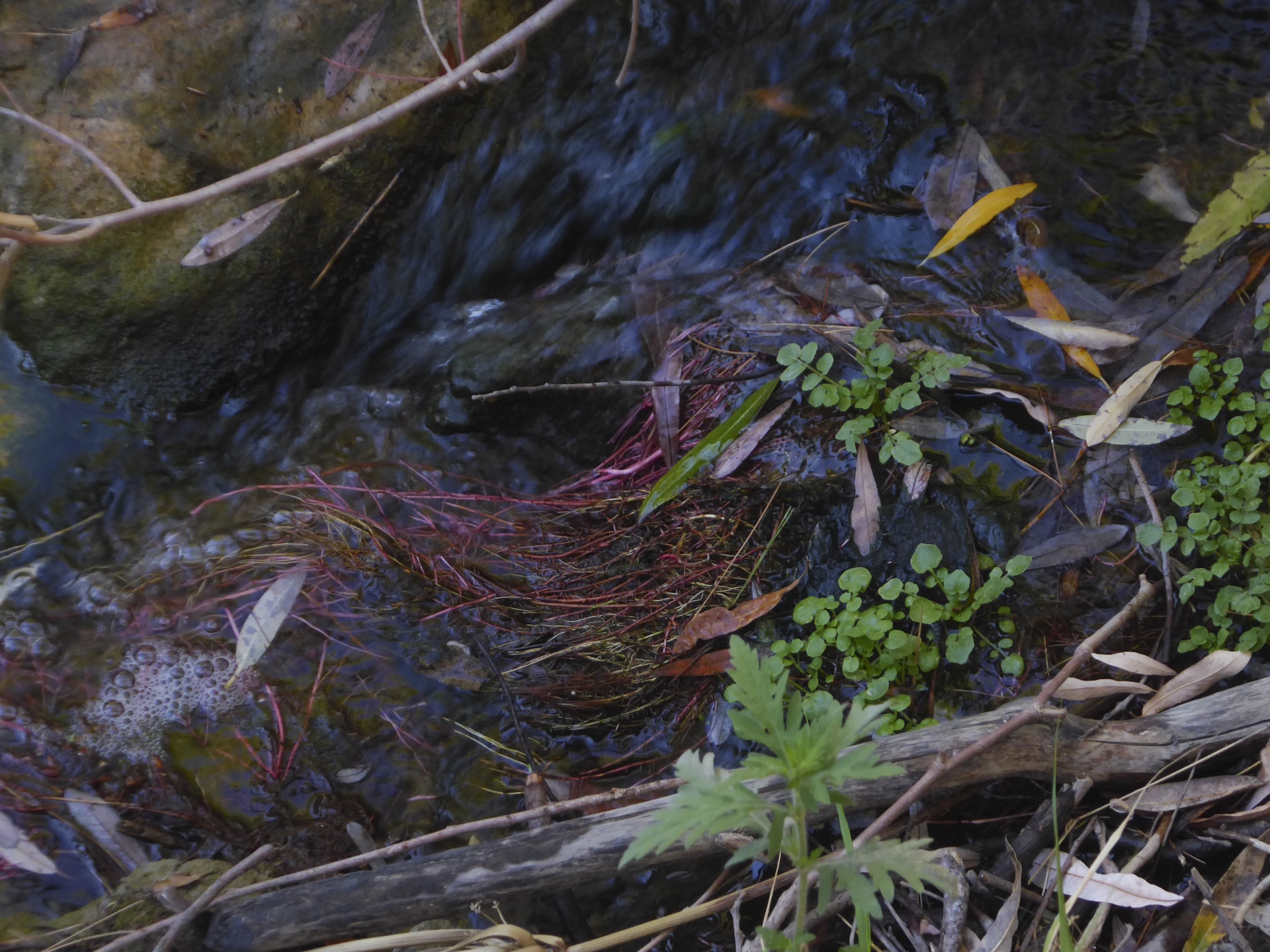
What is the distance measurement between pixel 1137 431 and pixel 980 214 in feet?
3.34

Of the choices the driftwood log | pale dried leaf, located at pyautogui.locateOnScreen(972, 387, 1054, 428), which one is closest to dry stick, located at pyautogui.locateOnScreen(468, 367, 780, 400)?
pale dried leaf, located at pyautogui.locateOnScreen(972, 387, 1054, 428)

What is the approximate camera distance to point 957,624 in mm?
2418

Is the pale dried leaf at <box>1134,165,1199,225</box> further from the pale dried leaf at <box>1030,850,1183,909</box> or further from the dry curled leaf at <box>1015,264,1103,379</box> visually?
the pale dried leaf at <box>1030,850,1183,909</box>

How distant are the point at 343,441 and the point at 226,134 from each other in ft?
4.31

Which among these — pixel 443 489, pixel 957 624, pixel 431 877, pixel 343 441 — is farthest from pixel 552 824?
pixel 343 441

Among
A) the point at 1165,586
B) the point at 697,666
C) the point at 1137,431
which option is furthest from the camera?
the point at 697,666

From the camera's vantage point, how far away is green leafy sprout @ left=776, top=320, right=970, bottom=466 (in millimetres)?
2506

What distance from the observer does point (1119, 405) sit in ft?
8.00

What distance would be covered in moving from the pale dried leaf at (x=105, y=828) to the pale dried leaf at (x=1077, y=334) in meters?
3.43

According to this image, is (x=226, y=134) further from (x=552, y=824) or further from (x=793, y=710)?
(x=793, y=710)

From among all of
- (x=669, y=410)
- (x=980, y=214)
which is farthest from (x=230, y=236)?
(x=980, y=214)

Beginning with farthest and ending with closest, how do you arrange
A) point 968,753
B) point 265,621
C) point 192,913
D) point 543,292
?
point 543,292 → point 265,621 → point 192,913 → point 968,753

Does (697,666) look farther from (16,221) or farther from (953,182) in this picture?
(16,221)

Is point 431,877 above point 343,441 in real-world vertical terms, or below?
below
